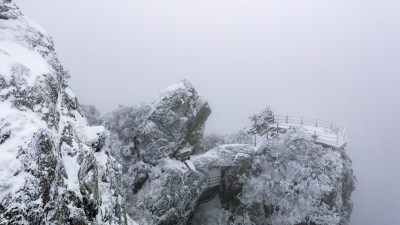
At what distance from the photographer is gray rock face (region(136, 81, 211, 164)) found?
21.2 metres

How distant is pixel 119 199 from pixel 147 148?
1127 cm

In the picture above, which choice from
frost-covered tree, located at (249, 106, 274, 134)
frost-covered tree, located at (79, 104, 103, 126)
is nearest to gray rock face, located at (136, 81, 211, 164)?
frost-covered tree, located at (79, 104, 103, 126)

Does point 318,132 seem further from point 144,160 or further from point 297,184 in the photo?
point 144,160

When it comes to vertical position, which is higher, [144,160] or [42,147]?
[42,147]

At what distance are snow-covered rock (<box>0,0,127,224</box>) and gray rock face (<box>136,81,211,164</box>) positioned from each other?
1033cm

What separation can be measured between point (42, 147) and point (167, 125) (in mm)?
15728

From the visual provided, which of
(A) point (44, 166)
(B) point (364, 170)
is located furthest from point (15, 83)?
(B) point (364, 170)

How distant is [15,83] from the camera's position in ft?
22.4

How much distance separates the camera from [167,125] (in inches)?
850

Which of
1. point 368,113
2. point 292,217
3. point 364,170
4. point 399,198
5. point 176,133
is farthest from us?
point 368,113

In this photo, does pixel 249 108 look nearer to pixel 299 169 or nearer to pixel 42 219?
pixel 299 169

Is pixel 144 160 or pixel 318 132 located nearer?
pixel 144 160

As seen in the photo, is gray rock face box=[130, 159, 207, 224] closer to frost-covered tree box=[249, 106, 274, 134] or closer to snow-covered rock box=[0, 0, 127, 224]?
snow-covered rock box=[0, 0, 127, 224]

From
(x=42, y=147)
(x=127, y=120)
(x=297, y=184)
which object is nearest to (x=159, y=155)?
(x=127, y=120)
